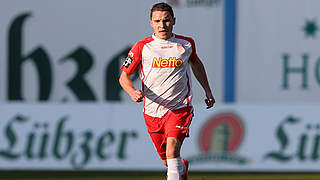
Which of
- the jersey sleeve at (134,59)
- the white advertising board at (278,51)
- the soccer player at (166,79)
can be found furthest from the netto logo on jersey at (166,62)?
the white advertising board at (278,51)

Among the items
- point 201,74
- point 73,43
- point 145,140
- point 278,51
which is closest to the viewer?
point 201,74

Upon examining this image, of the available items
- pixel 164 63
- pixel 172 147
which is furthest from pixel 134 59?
pixel 172 147

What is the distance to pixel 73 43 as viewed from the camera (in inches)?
592

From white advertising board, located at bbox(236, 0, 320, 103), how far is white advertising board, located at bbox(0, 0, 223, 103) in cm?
64

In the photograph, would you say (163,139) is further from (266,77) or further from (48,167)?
(266,77)

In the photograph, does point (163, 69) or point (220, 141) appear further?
point (220, 141)

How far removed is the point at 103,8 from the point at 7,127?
11.3 ft

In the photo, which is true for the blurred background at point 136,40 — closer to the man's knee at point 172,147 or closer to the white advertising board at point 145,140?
the white advertising board at point 145,140

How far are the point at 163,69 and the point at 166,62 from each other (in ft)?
0.22

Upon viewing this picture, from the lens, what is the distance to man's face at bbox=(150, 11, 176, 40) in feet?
23.7

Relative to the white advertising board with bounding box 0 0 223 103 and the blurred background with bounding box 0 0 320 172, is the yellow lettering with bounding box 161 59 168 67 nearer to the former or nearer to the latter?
the blurred background with bounding box 0 0 320 172

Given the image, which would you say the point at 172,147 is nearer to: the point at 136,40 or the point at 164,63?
the point at 164,63

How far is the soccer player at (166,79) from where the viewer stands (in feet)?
24.2

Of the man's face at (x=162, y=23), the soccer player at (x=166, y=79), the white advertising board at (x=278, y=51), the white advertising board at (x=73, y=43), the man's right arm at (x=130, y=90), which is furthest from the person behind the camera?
the white advertising board at (x=278, y=51)
